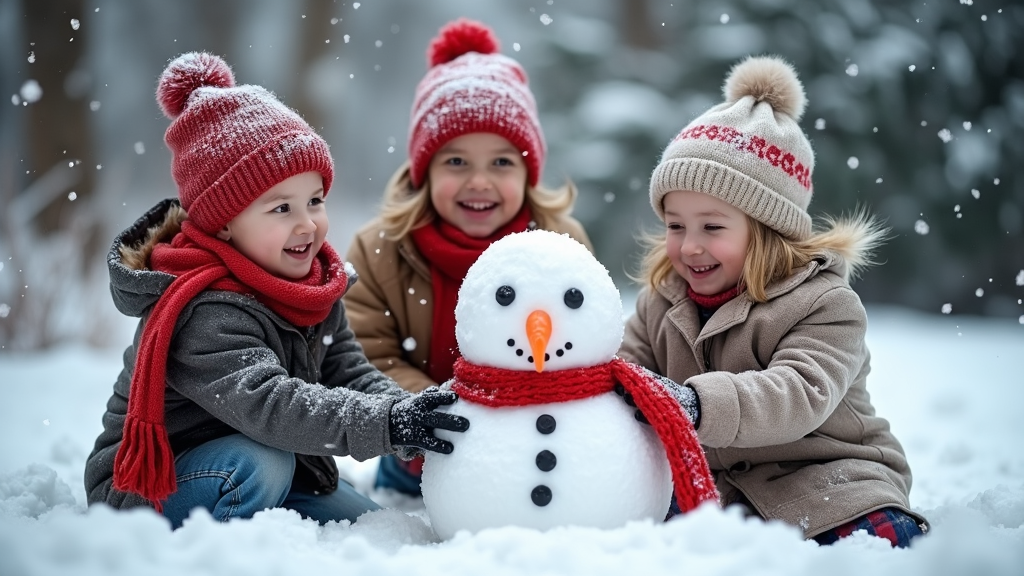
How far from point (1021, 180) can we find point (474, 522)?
23.2 ft

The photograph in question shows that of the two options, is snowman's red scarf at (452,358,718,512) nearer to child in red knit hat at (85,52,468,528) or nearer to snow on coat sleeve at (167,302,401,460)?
child in red knit hat at (85,52,468,528)

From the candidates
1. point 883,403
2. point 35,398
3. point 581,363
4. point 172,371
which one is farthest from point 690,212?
point 35,398

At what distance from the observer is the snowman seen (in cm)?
186

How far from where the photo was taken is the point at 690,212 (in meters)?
2.58

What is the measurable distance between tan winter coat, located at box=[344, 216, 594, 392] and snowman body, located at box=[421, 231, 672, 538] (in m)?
1.27

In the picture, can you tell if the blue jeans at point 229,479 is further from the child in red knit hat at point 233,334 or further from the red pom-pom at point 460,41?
the red pom-pom at point 460,41

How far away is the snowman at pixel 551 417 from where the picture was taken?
6.09 ft

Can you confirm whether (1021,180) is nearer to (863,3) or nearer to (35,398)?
(863,3)

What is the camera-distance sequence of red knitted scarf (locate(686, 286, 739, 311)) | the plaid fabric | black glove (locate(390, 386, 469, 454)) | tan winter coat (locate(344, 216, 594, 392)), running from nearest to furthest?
1. black glove (locate(390, 386, 469, 454))
2. the plaid fabric
3. red knitted scarf (locate(686, 286, 739, 311))
4. tan winter coat (locate(344, 216, 594, 392))

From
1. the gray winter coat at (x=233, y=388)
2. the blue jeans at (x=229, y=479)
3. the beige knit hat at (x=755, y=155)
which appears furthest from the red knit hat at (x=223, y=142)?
the beige knit hat at (x=755, y=155)

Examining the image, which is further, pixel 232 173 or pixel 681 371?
pixel 681 371

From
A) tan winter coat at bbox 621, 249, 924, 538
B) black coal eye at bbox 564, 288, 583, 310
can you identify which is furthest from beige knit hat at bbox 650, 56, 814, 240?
black coal eye at bbox 564, 288, 583, 310

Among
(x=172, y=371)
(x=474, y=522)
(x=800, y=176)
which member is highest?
(x=800, y=176)

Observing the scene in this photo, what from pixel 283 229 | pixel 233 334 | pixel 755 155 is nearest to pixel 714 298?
pixel 755 155
